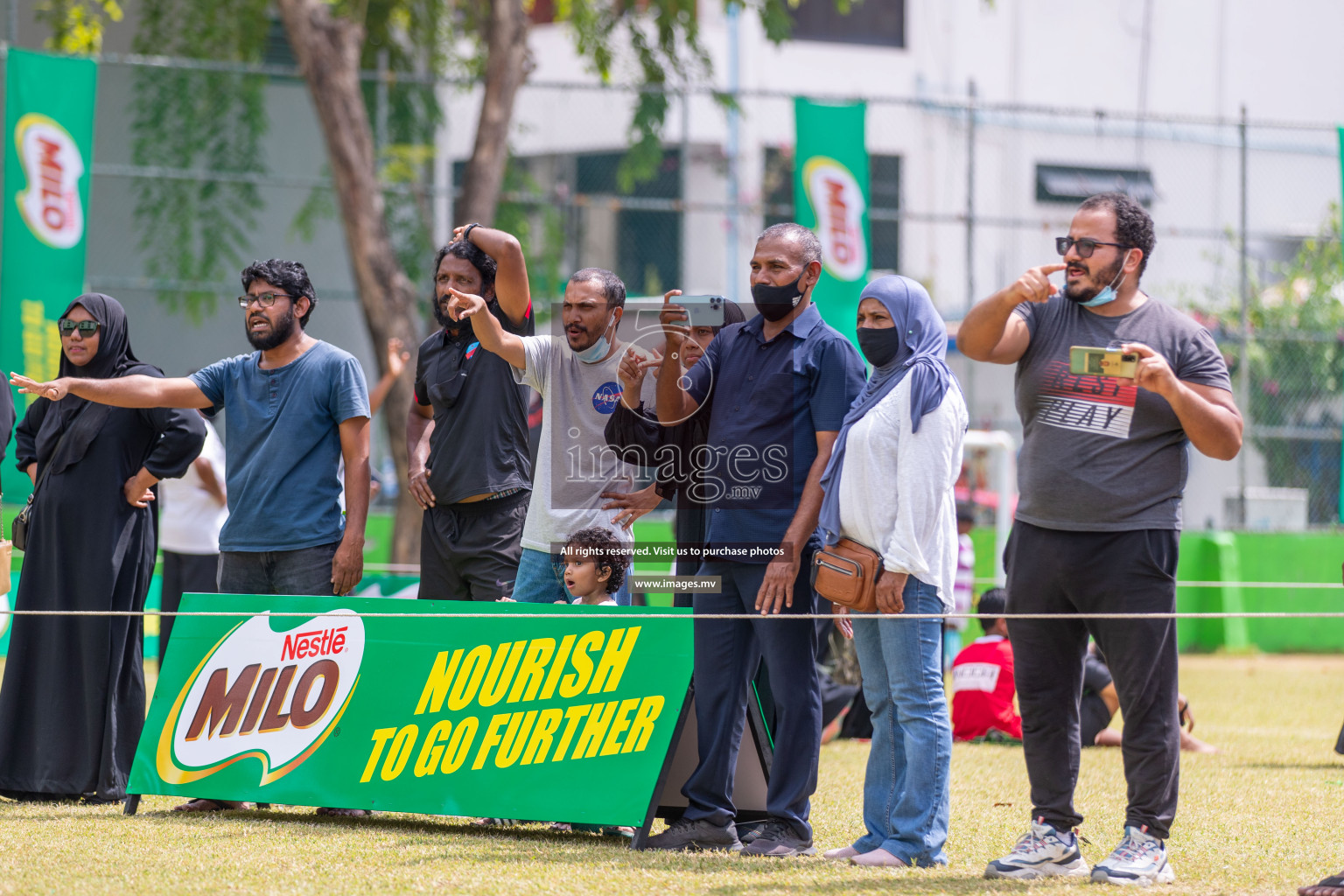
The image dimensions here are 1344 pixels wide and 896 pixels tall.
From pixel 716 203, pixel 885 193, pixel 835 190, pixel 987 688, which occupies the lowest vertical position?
pixel 987 688

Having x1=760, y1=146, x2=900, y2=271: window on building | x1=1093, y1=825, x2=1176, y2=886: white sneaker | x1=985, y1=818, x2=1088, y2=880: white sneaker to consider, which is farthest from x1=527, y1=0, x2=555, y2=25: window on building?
x1=1093, y1=825, x2=1176, y2=886: white sneaker

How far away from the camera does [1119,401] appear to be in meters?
4.49

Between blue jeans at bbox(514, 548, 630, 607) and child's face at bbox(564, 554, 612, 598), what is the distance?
0.03m

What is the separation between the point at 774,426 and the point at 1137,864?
68.0 inches

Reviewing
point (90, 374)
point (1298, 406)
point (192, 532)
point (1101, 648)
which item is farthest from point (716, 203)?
point (1101, 648)

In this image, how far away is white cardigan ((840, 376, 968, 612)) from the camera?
4.67m

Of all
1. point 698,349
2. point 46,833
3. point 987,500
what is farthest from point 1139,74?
point 46,833

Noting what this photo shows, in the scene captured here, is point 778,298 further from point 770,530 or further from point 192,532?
point 192,532

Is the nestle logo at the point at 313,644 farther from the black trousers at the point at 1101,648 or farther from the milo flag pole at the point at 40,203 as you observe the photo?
the milo flag pole at the point at 40,203

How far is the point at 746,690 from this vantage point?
502 cm

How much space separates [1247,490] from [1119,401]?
1088 cm

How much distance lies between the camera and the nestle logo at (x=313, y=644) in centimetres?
545

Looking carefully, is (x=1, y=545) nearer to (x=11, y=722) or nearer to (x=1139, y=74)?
(x=11, y=722)

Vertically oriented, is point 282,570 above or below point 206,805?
above
